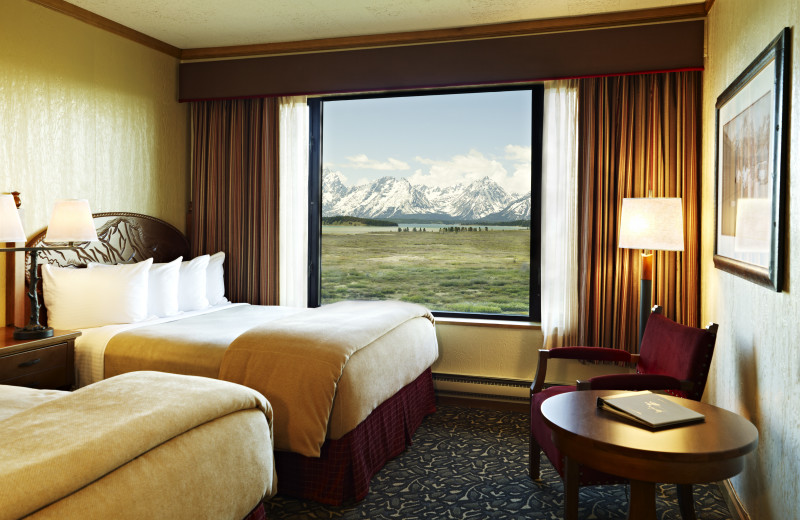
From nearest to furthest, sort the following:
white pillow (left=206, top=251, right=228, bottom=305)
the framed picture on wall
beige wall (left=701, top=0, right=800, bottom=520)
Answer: beige wall (left=701, top=0, right=800, bottom=520), the framed picture on wall, white pillow (left=206, top=251, right=228, bottom=305)

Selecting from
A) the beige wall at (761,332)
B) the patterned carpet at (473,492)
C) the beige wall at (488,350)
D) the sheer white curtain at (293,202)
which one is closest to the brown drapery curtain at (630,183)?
the beige wall at (761,332)

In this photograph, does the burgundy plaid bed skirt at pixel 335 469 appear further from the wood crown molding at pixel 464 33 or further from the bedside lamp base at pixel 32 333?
the wood crown molding at pixel 464 33

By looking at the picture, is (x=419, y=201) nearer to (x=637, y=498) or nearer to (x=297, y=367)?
(x=297, y=367)

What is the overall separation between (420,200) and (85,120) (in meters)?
2.79

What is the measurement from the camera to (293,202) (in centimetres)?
486

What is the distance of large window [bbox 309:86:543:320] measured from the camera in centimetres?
509

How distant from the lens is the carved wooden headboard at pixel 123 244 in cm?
392

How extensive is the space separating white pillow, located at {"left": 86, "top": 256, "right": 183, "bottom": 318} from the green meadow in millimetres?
1307

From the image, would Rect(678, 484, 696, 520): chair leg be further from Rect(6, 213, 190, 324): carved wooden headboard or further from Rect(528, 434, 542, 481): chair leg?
Rect(6, 213, 190, 324): carved wooden headboard

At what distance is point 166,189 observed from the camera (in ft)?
16.3

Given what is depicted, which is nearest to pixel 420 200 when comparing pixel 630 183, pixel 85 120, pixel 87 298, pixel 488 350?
pixel 488 350

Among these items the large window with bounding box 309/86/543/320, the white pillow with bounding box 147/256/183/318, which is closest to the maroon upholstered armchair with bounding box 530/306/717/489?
the large window with bounding box 309/86/543/320

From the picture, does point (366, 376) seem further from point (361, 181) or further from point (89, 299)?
point (361, 181)

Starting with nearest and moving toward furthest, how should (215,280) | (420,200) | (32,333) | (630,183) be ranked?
(32,333) < (630,183) < (215,280) < (420,200)
